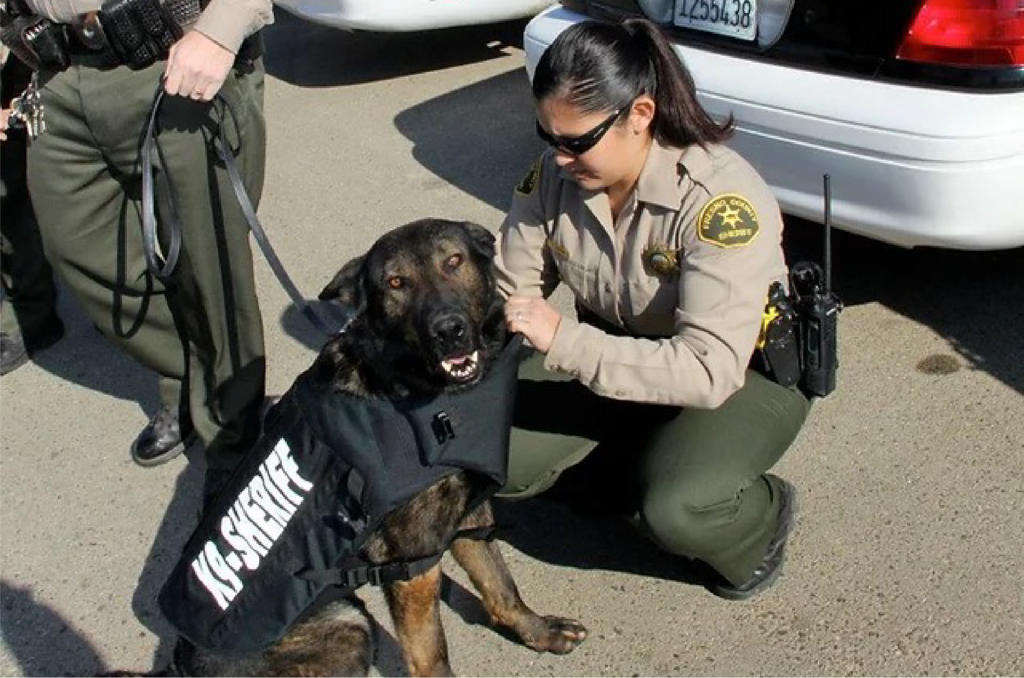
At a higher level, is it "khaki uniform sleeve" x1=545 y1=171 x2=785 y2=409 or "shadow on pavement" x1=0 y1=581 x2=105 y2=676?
"khaki uniform sleeve" x1=545 y1=171 x2=785 y2=409

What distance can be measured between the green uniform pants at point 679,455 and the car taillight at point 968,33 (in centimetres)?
112

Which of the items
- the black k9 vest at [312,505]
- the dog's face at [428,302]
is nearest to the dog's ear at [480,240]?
the dog's face at [428,302]

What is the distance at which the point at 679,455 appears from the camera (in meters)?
2.86

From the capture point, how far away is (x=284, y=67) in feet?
25.0

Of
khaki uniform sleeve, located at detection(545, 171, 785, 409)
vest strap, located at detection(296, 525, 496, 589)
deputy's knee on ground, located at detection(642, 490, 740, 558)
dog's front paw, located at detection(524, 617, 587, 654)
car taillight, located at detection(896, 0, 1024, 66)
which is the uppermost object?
car taillight, located at detection(896, 0, 1024, 66)

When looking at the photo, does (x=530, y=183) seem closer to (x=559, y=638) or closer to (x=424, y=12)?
(x=559, y=638)

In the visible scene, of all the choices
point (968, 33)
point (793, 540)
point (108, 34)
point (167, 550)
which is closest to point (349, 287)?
point (108, 34)

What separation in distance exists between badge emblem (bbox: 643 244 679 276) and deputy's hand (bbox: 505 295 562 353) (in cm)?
31

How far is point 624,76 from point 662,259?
0.45m

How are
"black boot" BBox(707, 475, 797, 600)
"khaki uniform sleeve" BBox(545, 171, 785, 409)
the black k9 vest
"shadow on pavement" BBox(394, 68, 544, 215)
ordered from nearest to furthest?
the black k9 vest < "khaki uniform sleeve" BBox(545, 171, 785, 409) < "black boot" BBox(707, 475, 797, 600) < "shadow on pavement" BBox(394, 68, 544, 215)

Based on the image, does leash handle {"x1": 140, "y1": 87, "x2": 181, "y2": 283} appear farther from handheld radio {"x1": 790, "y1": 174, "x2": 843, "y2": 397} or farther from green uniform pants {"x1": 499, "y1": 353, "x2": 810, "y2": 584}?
handheld radio {"x1": 790, "y1": 174, "x2": 843, "y2": 397}

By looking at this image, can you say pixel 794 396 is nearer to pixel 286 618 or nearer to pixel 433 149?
pixel 286 618

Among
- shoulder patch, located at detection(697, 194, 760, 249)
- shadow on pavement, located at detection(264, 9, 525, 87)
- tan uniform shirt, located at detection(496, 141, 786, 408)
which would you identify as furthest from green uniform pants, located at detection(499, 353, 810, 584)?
shadow on pavement, located at detection(264, 9, 525, 87)

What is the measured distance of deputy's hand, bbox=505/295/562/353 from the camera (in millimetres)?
2602
